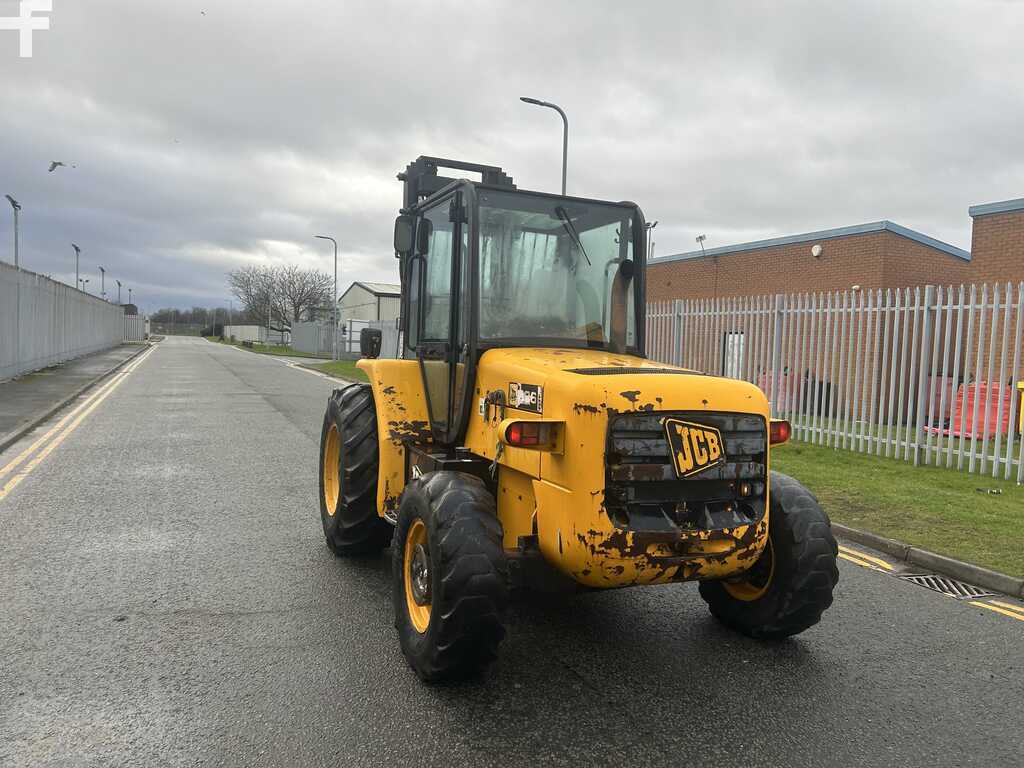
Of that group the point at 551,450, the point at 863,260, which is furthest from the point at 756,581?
the point at 863,260

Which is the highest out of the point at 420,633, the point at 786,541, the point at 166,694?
the point at 786,541

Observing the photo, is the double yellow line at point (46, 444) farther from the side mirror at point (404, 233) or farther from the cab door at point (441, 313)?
the side mirror at point (404, 233)

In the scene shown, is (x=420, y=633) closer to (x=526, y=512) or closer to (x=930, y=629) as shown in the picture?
(x=526, y=512)

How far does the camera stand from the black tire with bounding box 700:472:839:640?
3881mm

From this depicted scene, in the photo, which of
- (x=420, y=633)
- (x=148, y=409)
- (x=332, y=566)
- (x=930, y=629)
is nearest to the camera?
(x=420, y=633)

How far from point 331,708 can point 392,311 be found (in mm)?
68751

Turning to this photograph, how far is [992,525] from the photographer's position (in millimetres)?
6770

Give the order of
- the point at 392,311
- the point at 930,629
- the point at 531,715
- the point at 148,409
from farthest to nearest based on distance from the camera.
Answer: the point at 392,311 < the point at 148,409 < the point at 930,629 < the point at 531,715

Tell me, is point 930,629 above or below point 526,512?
below

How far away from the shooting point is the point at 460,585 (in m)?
3.35

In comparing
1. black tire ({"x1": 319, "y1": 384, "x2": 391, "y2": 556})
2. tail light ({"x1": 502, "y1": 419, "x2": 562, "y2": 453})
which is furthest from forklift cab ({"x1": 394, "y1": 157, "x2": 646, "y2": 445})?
tail light ({"x1": 502, "y1": 419, "x2": 562, "y2": 453})

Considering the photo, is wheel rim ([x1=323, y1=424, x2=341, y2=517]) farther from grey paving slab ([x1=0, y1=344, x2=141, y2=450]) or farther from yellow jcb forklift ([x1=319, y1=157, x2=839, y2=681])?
grey paving slab ([x1=0, y1=344, x2=141, y2=450])

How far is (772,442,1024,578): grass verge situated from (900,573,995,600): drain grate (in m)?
0.29

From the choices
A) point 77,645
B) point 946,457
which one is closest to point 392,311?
point 946,457
